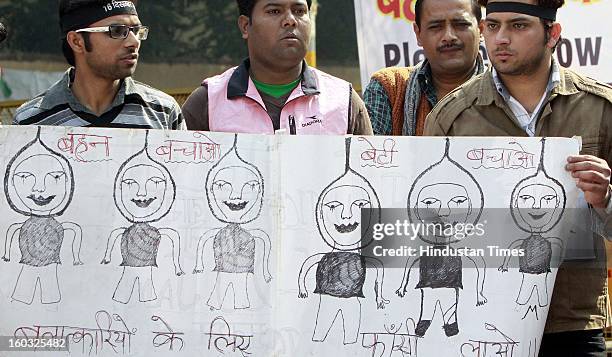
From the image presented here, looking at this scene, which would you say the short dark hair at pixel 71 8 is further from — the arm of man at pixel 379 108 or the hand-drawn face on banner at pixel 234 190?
the arm of man at pixel 379 108

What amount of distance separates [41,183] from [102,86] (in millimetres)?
695

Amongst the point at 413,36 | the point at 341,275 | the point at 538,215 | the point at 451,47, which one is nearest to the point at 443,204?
the point at 538,215

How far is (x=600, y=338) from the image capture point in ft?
15.3

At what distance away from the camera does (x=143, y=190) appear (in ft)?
14.9

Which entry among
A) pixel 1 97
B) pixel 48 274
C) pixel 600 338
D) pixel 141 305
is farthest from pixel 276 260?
pixel 1 97

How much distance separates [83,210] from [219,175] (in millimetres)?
501

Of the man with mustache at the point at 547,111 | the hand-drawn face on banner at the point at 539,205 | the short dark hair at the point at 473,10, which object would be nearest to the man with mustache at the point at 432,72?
the short dark hair at the point at 473,10

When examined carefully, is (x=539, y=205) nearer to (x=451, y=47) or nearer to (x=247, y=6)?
(x=451, y=47)

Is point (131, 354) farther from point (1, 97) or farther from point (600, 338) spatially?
point (1, 97)

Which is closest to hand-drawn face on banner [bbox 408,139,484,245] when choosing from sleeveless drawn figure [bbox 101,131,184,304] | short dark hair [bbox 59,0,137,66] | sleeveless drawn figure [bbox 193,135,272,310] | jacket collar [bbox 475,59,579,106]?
jacket collar [bbox 475,59,579,106]

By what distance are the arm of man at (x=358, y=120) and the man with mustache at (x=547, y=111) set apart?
401 mm

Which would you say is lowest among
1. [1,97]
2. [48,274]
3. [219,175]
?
[48,274]

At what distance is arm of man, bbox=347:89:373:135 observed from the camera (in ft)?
17.4

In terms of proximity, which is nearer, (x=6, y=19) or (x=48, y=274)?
(x=48, y=274)
